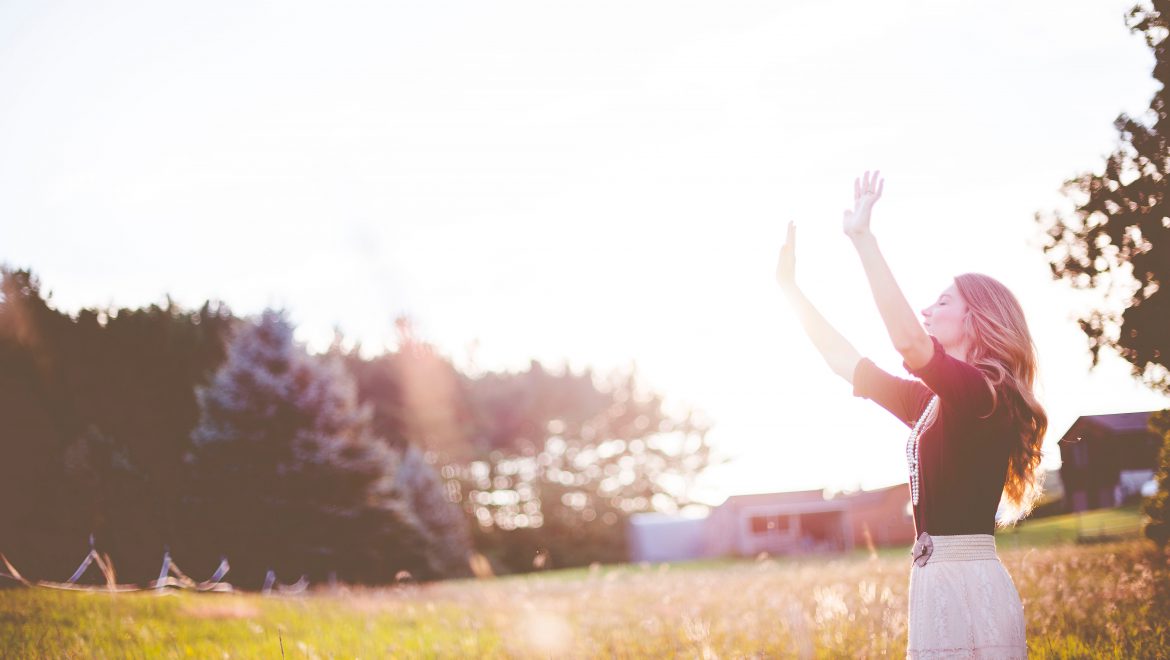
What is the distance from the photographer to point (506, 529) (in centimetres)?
Answer: 4422

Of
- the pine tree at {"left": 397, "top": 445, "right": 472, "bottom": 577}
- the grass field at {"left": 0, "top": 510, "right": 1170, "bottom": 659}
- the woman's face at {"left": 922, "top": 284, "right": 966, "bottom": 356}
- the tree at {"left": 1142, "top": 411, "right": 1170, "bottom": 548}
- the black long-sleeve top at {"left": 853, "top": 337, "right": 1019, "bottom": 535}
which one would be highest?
the woman's face at {"left": 922, "top": 284, "right": 966, "bottom": 356}

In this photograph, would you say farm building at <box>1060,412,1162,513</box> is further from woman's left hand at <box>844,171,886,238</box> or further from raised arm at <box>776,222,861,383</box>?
woman's left hand at <box>844,171,886,238</box>

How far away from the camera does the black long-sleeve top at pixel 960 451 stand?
7.58 ft

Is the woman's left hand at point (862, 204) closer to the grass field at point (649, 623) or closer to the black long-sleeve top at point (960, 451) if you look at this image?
the black long-sleeve top at point (960, 451)

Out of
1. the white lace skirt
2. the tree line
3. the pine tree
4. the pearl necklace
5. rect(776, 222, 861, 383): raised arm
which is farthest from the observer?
the pine tree

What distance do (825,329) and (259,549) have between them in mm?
20107

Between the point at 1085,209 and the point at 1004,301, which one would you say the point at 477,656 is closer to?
the point at 1004,301

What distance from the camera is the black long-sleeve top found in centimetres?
231

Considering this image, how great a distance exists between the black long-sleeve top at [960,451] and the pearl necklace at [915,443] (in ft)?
0.14

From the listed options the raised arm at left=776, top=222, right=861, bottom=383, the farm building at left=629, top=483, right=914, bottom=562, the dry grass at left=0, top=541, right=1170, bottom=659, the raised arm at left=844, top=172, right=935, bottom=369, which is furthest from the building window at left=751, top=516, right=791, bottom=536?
the raised arm at left=844, top=172, right=935, bottom=369

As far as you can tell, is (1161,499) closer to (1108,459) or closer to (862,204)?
(1108,459)

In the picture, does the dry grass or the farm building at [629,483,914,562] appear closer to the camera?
the dry grass

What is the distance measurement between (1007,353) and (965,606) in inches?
35.3

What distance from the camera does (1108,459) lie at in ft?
20.9
